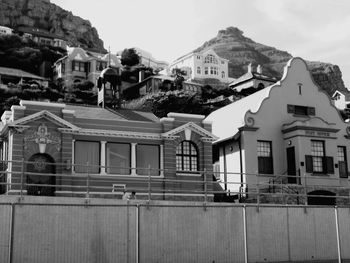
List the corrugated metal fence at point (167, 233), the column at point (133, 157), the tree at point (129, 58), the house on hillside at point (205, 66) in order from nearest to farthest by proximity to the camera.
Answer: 1. the corrugated metal fence at point (167, 233)
2. the column at point (133, 157)
3. the tree at point (129, 58)
4. the house on hillside at point (205, 66)

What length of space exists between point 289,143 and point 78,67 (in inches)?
3673

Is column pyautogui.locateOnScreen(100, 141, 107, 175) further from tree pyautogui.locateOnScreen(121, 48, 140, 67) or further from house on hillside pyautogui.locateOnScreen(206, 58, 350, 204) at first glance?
tree pyautogui.locateOnScreen(121, 48, 140, 67)

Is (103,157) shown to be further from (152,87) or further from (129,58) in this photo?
(129,58)

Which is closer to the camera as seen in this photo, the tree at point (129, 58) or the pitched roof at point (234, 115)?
the pitched roof at point (234, 115)

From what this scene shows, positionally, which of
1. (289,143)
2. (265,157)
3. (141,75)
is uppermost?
(141,75)

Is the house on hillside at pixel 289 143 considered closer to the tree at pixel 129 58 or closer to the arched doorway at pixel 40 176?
the arched doorway at pixel 40 176

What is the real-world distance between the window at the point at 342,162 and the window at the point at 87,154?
17.3 m

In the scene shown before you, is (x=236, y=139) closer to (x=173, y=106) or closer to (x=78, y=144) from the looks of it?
(x=78, y=144)

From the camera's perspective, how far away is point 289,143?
→ 122 ft

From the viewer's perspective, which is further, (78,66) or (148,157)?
(78,66)

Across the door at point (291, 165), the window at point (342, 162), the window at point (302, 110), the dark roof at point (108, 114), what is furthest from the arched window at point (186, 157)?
the window at point (342, 162)

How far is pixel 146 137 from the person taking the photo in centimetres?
3253

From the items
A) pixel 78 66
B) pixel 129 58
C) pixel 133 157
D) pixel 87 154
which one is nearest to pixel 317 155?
pixel 133 157

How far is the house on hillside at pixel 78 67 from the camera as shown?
121 metres
